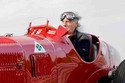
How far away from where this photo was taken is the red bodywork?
8797mm

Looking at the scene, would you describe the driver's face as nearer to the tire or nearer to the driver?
the driver

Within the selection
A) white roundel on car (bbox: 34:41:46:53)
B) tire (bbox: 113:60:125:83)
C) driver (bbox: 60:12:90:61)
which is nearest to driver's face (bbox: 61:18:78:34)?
driver (bbox: 60:12:90:61)

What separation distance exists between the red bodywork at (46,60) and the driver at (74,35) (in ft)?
0.43

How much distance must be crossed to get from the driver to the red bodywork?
0.13m

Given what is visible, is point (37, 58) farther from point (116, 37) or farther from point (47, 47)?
point (116, 37)

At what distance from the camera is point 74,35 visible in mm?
10156

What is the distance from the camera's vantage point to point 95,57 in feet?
33.1

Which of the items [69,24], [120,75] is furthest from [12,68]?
[120,75]

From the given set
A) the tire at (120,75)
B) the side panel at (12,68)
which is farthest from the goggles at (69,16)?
the side panel at (12,68)

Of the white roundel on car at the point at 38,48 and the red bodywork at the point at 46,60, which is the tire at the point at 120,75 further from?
the white roundel on car at the point at 38,48

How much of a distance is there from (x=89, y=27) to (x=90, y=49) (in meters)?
5.95

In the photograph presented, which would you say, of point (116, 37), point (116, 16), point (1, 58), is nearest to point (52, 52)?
point (1, 58)

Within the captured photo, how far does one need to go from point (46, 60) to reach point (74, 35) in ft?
3.80

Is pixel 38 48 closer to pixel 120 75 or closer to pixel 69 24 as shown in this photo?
pixel 69 24
